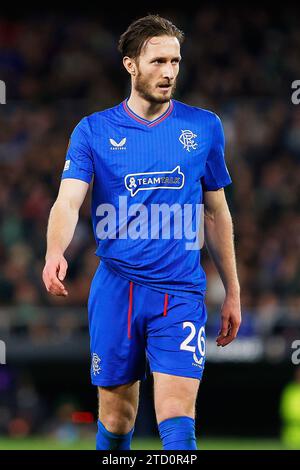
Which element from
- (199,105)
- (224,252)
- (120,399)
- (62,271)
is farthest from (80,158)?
(199,105)

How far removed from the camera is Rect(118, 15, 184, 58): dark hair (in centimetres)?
565

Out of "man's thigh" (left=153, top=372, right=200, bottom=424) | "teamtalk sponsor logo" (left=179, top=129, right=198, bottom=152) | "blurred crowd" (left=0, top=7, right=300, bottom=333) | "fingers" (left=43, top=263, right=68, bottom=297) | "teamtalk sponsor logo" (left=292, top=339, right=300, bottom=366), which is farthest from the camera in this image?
"blurred crowd" (left=0, top=7, right=300, bottom=333)

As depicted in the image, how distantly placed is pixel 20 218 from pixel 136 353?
31.7 feet

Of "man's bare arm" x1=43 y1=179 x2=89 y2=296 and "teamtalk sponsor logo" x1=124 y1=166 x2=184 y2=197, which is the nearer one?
"man's bare arm" x1=43 y1=179 x2=89 y2=296

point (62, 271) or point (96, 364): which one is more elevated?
point (62, 271)

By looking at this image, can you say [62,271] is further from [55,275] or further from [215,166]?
[215,166]

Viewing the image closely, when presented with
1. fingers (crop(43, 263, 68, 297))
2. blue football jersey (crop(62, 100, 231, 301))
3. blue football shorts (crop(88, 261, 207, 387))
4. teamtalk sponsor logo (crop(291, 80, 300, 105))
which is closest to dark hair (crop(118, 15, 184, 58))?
blue football jersey (crop(62, 100, 231, 301))

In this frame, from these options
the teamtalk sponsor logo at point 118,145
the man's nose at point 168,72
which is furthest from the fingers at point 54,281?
the man's nose at point 168,72

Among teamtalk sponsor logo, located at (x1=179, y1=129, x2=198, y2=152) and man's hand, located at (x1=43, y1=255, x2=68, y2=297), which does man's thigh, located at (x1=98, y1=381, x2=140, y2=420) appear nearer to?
man's hand, located at (x1=43, y1=255, x2=68, y2=297)

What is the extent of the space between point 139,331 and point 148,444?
641 centimetres

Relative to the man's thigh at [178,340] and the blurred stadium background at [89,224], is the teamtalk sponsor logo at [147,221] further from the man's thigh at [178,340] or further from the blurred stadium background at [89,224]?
the blurred stadium background at [89,224]

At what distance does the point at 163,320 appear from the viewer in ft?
18.4

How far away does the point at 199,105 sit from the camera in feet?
53.7
